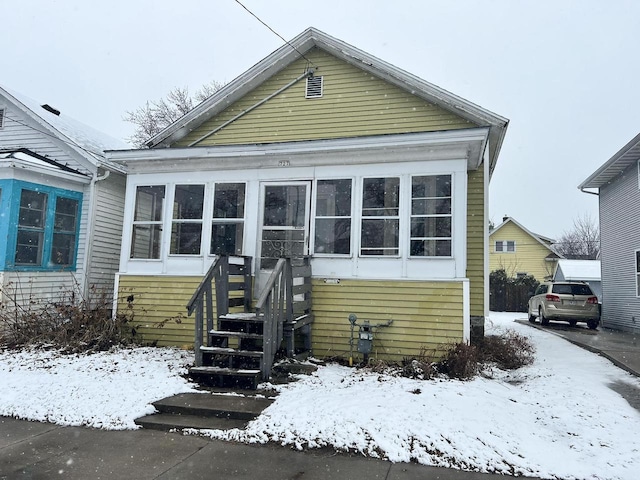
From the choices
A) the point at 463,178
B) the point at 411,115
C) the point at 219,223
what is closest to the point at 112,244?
the point at 219,223

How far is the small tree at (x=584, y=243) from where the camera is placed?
172 ft

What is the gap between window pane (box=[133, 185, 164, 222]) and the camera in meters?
9.08

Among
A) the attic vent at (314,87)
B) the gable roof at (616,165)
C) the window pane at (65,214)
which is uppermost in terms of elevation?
the attic vent at (314,87)

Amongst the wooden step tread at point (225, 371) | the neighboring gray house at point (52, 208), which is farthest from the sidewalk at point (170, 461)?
the neighboring gray house at point (52, 208)

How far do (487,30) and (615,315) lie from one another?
194 feet

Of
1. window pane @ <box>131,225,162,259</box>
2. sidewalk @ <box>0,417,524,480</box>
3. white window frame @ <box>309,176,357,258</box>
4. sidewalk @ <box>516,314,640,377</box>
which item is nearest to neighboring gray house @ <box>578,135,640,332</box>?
sidewalk @ <box>516,314,640,377</box>

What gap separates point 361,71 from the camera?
33.1 feet

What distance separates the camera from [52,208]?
414 inches

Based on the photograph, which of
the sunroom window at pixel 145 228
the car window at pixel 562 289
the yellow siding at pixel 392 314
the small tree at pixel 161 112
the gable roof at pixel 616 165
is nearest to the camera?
the yellow siding at pixel 392 314

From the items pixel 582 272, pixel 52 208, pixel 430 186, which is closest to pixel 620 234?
pixel 430 186

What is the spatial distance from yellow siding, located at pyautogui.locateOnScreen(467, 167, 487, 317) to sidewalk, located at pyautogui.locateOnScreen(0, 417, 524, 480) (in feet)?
18.2

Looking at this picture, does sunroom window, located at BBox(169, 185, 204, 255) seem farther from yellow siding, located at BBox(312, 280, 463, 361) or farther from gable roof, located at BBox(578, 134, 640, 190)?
gable roof, located at BBox(578, 134, 640, 190)

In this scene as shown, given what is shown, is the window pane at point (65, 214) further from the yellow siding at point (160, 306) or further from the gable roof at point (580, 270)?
the gable roof at point (580, 270)

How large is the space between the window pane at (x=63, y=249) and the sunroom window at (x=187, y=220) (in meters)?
3.79
